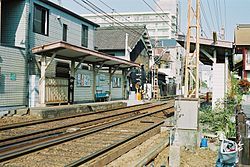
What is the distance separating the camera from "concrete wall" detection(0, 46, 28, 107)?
15141 millimetres

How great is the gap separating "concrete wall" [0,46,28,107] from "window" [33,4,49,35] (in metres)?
2.35

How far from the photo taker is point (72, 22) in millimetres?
22734

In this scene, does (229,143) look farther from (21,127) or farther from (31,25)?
(31,25)

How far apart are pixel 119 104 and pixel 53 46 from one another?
904 cm

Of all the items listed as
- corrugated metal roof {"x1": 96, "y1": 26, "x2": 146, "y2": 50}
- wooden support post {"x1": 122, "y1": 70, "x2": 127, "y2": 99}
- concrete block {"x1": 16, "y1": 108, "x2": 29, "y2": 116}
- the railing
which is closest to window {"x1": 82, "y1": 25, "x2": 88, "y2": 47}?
wooden support post {"x1": 122, "y1": 70, "x2": 127, "y2": 99}

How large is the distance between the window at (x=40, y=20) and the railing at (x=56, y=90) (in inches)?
116

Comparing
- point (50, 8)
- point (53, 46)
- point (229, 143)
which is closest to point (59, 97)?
point (53, 46)

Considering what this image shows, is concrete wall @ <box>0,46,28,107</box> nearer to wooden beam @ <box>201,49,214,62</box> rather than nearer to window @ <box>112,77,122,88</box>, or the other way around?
wooden beam @ <box>201,49,214,62</box>

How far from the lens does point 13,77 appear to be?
625 inches

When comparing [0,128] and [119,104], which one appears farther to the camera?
[119,104]

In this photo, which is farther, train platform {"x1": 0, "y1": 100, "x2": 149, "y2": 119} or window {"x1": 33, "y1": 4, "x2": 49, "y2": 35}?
window {"x1": 33, "y1": 4, "x2": 49, "y2": 35}

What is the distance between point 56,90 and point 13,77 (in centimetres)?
274

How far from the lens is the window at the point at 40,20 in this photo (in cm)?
1827

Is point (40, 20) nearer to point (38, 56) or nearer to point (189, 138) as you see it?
point (38, 56)
